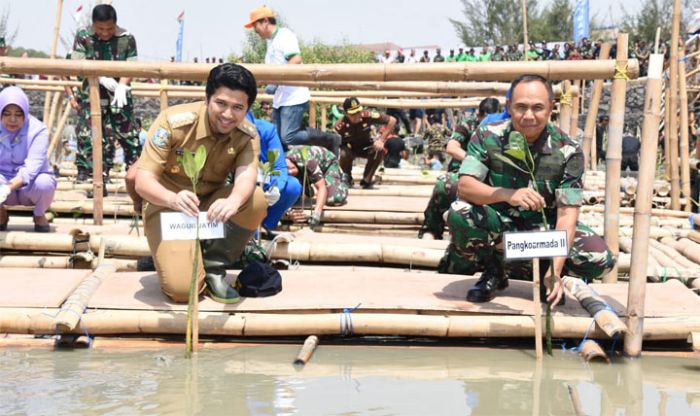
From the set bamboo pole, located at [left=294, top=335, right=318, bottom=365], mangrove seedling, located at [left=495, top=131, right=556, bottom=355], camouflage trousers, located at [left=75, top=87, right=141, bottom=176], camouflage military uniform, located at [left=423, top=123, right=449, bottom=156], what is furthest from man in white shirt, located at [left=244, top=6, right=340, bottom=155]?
camouflage military uniform, located at [left=423, top=123, right=449, bottom=156]

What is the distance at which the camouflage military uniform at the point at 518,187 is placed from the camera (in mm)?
4031

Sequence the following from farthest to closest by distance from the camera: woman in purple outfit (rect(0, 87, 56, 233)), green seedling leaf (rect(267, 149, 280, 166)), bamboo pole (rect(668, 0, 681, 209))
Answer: bamboo pole (rect(668, 0, 681, 209)) → woman in purple outfit (rect(0, 87, 56, 233)) → green seedling leaf (rect(267, 149, 280, 166))

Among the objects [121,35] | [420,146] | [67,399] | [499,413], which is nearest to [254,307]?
[67,399]

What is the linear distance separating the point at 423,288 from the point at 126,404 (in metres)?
1.74

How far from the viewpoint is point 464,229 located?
4121 mm

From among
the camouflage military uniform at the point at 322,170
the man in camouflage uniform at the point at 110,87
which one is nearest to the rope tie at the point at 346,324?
the camouflage military uniform at the point at 322,170

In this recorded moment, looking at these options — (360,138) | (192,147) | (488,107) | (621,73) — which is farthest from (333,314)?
(360,138)

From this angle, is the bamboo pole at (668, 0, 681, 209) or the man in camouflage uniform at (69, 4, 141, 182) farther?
the bamboo pole at (668, 0, 681, 209)

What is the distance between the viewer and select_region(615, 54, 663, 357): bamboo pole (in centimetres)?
381

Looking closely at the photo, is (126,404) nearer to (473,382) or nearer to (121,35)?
(473,382)

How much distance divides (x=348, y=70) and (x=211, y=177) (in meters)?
1.05

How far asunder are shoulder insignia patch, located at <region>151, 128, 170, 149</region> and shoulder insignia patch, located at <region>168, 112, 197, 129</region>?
5 cm

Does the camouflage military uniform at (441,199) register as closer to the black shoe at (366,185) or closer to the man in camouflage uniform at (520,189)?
the man in camouflage uniform at (520,189)

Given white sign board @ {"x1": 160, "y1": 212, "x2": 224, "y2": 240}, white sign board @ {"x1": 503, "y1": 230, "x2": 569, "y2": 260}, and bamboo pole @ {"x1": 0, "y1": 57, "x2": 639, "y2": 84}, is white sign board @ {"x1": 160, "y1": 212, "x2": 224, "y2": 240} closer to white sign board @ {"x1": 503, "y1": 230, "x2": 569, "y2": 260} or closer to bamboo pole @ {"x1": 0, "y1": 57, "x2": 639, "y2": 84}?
white sign board @ {"x1": 503, "y1": 230, "x2": 569, "y2": 260}
